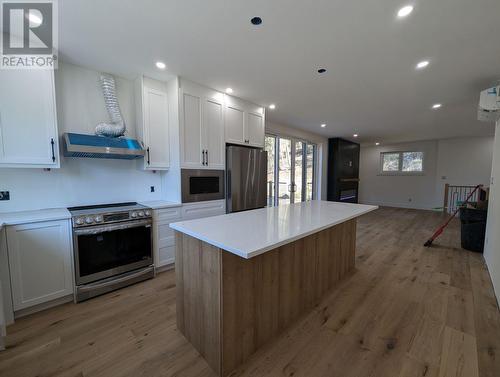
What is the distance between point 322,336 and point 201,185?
7.51 ft

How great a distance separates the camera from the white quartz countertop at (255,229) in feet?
3.98

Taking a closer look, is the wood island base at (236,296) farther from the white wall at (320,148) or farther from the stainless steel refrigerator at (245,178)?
the white wall at (320,148)

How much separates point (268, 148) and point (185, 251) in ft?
12.7

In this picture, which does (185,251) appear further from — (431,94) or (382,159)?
(382,159)

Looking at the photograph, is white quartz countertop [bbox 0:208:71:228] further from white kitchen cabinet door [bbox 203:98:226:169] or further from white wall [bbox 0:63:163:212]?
white kitchen cabinet door [bbox 203:98:226:169]

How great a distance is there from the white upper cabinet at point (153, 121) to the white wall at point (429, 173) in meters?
8.68

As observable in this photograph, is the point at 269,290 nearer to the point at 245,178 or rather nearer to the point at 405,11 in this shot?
the point at 245,178

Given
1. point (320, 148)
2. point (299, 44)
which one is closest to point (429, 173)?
point (320, 148)

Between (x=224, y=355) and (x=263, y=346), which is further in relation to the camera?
(x=263, y=346)

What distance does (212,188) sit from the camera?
10.6 ft

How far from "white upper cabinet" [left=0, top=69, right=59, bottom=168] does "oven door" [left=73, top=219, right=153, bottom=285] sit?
0.84 metres

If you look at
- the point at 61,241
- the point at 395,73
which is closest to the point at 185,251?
the point at 61,241

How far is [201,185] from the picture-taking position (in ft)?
10.2

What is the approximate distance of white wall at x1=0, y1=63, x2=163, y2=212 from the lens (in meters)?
2.26
